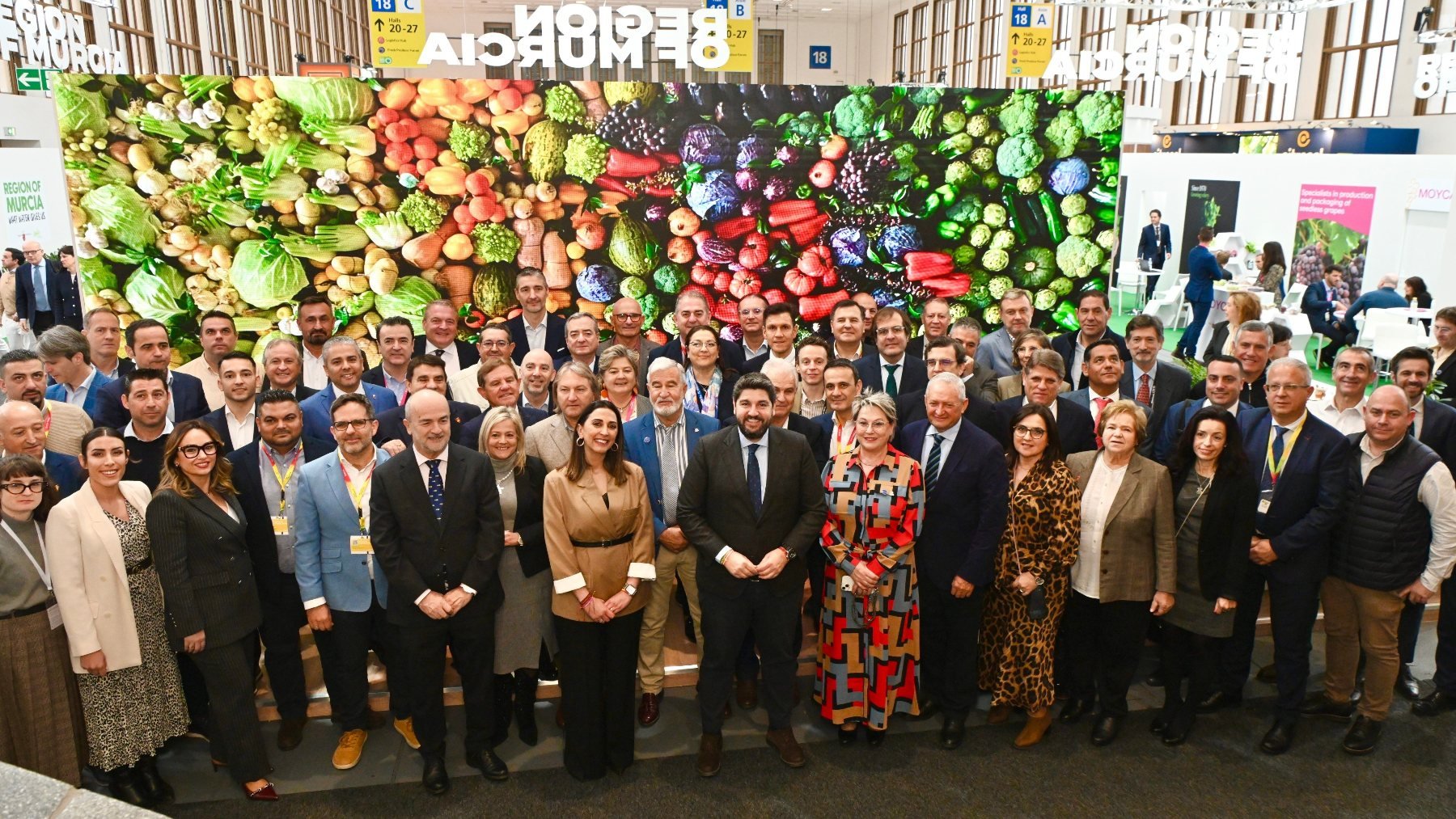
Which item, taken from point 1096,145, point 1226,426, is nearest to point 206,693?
point 1226,426

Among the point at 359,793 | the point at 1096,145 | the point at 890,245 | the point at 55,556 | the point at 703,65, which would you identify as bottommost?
the point at 359,793

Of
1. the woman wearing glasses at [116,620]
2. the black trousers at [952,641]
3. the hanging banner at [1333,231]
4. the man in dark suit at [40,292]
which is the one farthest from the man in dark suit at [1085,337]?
the man in dark suit at [40,292]

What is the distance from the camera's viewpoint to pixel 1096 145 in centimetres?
684

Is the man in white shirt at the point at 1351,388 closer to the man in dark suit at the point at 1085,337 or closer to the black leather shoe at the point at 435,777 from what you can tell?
the man in dark suit at the point at 1085,337

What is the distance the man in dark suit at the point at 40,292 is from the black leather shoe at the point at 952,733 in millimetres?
8868

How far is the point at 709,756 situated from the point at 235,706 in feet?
6.02

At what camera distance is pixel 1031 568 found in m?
3.82

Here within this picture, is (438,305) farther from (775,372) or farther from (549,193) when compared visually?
(775,372)

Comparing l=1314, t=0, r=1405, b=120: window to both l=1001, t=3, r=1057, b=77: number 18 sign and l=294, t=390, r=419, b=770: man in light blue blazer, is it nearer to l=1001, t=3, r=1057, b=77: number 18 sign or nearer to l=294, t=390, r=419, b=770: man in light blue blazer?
l=1001, t=3, r=1057, b=77: number 18 sign

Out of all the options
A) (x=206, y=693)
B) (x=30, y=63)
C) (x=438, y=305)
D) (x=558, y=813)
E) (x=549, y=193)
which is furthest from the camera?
(x=30, y=63)

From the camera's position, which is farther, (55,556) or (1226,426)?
(1226,426)

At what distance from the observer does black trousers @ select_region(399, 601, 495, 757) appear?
3586mm

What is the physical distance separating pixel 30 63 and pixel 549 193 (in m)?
8.23

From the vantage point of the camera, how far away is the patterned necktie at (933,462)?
385 centimetres
